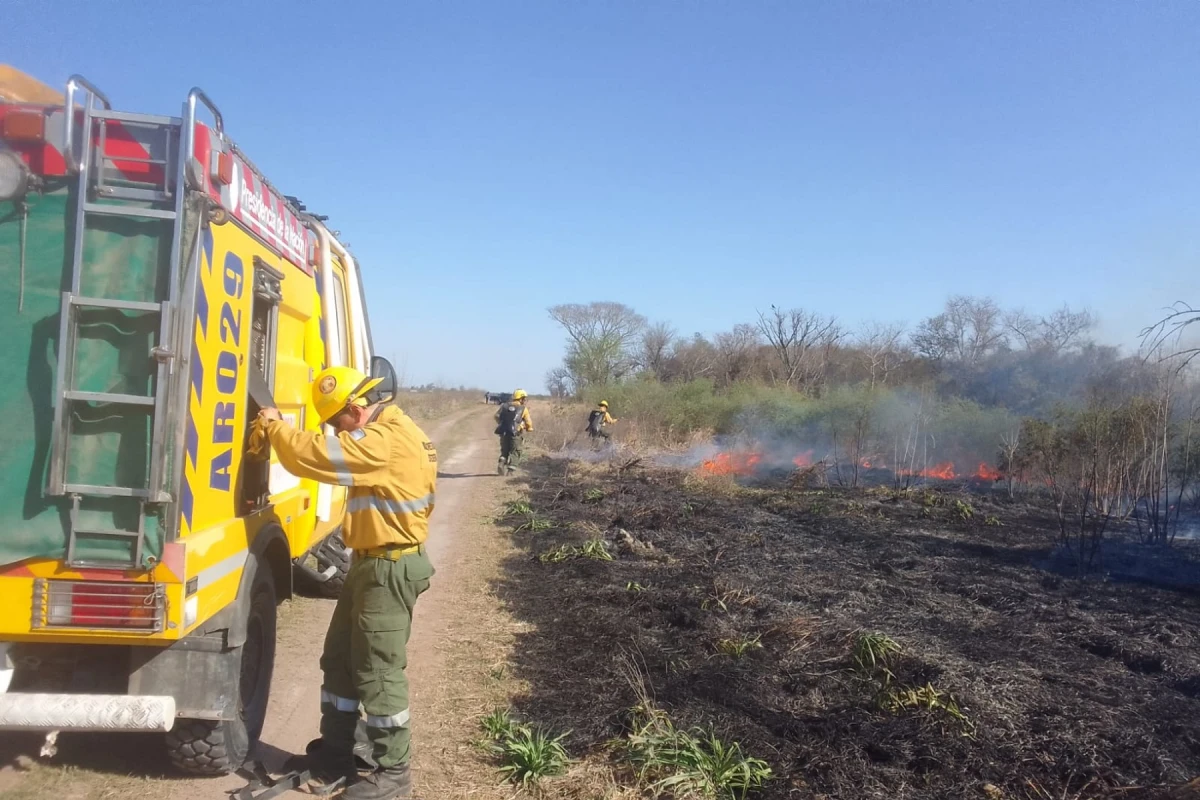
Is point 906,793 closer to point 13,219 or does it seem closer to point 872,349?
point 13,219

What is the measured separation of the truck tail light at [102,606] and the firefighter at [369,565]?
0.85 meters

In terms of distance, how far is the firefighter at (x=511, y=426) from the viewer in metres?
17.8

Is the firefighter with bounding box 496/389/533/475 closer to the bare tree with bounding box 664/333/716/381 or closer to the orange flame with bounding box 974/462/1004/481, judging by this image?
the orange flame with bounding box 974/462/1004/481

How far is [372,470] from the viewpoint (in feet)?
12.7

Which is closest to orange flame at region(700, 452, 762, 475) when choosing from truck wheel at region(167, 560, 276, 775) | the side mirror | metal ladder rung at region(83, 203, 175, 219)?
the side mirror

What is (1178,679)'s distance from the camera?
5.41 meters

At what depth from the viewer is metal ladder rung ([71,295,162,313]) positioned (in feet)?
10.1

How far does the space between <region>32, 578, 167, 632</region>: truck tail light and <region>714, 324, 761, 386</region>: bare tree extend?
31.4 m

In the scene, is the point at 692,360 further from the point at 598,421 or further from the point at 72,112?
the point at 72,112

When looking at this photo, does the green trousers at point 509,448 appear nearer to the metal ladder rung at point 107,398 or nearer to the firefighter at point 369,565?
the firefighter at point 369,565

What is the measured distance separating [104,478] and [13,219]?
1.04m

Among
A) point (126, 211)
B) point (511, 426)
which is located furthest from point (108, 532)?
point (511, 426)

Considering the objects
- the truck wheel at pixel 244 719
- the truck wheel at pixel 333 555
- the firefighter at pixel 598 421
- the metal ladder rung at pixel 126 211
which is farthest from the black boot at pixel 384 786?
the firefighter at pixel 598 421

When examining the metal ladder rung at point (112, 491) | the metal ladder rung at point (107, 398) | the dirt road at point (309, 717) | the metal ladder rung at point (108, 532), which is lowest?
the dirt road at point (309, 717)
